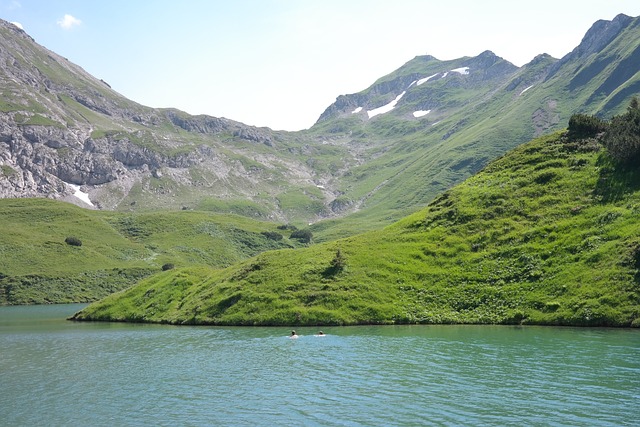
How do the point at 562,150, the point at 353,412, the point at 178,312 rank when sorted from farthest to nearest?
the point at 562,150 → the point at 178,312 → the point at 353,412

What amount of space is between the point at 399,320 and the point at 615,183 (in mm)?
50179

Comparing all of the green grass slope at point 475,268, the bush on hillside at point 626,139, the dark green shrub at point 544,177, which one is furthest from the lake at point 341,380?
the bush on hillside at point 626,139

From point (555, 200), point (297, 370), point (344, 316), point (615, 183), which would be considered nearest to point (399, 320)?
point (344, 316)

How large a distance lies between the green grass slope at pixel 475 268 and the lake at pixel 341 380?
8.54 metres

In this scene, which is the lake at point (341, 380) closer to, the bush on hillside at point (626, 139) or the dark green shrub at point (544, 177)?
the dark green shrub at point (544, 177)

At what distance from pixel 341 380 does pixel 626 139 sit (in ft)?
271

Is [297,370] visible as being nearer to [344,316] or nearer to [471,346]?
[471,346]

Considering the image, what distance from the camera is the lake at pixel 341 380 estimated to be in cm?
3259

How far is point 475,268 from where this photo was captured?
281 feet

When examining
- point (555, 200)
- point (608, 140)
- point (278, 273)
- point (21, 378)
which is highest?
point (608, 140)

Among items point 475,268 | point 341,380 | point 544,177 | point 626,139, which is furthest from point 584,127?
point 341,380

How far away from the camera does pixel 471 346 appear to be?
5447cm

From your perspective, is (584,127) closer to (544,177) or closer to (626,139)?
(626,139)

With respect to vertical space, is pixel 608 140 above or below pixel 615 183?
above
